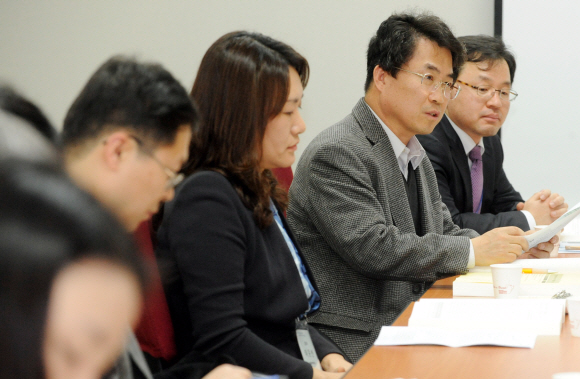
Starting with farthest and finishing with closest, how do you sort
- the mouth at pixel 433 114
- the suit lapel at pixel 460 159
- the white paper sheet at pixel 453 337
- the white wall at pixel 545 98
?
1. the white wall at pixel 545 98
2. the suit lapel at pixel 460 159
3. the mouth at pixel 433 114
4. the white paper sheet at pixel 453 337

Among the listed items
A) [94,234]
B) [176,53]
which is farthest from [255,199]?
[176,53]

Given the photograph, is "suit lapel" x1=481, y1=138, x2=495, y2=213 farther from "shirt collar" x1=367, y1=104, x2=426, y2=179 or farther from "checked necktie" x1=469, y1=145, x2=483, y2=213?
"shirt collar" x1=367, y1=104, x2=426, y2=179

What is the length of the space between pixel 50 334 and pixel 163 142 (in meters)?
0.79

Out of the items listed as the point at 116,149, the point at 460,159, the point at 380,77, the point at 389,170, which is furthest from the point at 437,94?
the point at 116,149

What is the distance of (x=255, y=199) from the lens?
1412mm

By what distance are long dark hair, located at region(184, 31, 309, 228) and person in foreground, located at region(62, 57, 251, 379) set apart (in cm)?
29

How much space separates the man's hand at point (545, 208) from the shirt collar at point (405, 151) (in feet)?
2.17

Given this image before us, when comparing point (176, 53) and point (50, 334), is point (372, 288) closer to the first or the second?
point (50, 334)

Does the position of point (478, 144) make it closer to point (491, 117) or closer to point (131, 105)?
point (491, 117)

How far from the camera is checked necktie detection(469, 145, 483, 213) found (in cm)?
282

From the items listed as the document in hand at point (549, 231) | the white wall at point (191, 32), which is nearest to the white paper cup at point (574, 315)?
the document in hand at point (549, 231)

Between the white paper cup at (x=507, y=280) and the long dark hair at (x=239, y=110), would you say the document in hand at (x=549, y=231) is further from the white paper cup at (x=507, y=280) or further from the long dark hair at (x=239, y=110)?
the long dark hair at (x=239, y=110)

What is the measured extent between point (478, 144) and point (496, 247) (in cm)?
113

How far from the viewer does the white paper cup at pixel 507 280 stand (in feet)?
4.88
